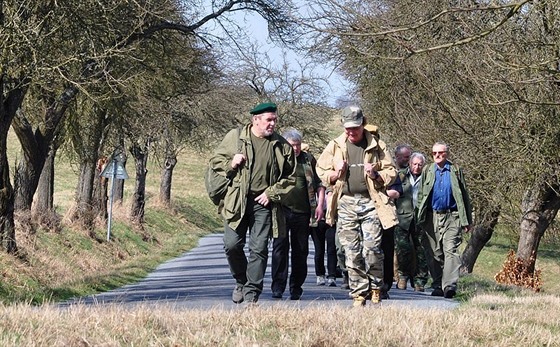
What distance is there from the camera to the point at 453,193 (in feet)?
44.8

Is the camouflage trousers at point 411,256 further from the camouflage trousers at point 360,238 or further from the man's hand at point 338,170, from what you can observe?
the man's hand at point 338,170

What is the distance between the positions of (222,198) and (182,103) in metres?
29.1

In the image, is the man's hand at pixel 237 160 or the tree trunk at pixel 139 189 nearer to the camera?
the man's hand at pixel 237 160

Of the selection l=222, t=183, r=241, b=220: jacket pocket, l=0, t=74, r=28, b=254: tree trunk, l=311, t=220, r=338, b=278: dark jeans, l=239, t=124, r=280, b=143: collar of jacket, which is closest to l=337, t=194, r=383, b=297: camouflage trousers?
l=239, t=124, r=280, b=143: collar of jacket

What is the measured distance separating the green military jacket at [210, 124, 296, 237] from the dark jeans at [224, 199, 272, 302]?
0.09 meters

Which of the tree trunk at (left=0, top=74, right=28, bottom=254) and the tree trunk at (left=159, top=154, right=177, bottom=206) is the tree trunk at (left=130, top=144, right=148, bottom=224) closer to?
the tree trunk at (left=159, top=154, right=177, bottom=206)

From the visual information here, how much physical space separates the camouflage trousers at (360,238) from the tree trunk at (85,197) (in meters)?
15.2

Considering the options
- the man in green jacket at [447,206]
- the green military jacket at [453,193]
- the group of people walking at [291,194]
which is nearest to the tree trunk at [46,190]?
the green military jacket at [453,193]

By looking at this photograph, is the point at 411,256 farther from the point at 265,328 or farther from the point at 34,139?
the point at 265,328

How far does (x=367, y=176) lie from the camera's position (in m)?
10.7

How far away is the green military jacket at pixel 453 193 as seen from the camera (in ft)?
44.6

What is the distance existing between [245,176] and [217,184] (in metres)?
0.30

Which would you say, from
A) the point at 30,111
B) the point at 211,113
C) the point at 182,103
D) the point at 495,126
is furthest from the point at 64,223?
the point at 211,113

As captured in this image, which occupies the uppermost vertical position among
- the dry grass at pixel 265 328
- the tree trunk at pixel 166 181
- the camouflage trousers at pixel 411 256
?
the tree trunk at pixel 166 181
